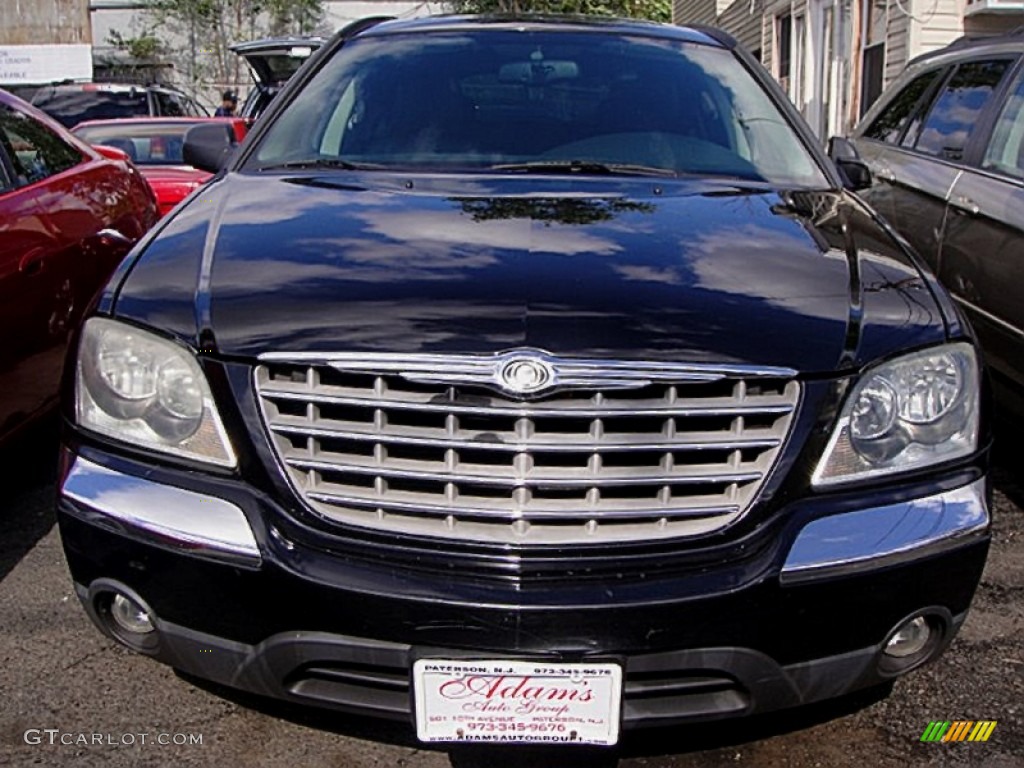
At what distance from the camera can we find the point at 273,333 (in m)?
2.04

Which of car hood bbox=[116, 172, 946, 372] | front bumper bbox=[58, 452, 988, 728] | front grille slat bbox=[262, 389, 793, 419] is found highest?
car hood bbox=[116, 172, 946, 372]

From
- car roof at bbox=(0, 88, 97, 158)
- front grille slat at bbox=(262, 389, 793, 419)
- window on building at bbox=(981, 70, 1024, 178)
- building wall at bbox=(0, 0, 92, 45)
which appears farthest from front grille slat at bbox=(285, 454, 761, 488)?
building wall at bbox=(0, 0, 92, 45)

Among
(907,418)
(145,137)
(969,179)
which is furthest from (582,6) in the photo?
(907,418)

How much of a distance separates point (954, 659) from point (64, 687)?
2220 mm

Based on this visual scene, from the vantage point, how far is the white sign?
78.2 feet

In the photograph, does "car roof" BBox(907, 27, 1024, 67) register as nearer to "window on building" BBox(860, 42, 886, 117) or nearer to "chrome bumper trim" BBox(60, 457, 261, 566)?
"chrome bumper trim" BBox(60, 457, 261, 566)

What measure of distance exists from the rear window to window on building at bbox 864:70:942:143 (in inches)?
361

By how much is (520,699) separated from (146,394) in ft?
3.00

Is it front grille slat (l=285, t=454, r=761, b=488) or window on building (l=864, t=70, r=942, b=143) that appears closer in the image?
front grille slat (l=285, t=454, r=761, b=488)

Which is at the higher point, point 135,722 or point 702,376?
point 702,376

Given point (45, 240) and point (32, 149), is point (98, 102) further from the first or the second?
point (45, 240)

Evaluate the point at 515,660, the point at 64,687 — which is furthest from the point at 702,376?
the point at 64,687

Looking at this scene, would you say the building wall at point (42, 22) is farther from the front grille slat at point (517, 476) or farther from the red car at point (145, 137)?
the front grille slat at point (517, 476)

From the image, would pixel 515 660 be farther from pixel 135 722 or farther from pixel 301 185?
pixel 301 185
